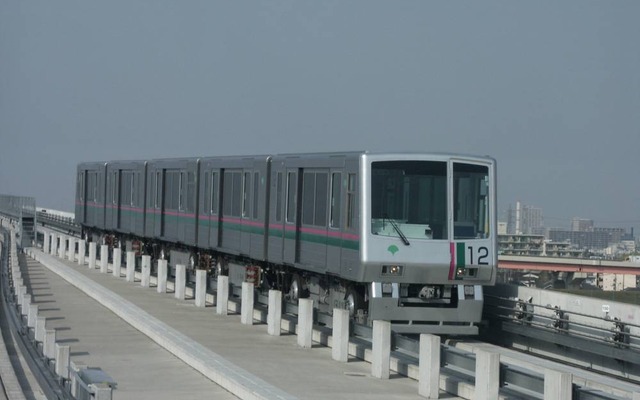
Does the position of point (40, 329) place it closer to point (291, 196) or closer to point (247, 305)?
point (247, 305)

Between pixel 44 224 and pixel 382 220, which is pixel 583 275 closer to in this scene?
pixel 44 224

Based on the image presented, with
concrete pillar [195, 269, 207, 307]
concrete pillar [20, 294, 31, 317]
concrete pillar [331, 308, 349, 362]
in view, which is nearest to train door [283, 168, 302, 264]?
concrete pillar [195, 269, 207, 307]

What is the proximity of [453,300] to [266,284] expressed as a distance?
8958 mm

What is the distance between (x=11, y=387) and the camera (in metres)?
16.6

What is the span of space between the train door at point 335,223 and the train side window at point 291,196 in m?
2.50

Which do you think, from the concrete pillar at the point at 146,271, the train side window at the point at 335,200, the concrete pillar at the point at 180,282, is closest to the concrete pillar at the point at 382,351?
the train side window at the point at 335,200

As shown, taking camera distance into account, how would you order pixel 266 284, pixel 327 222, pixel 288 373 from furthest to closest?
pixel 266 284, pixel 327 222, pixel 288 373

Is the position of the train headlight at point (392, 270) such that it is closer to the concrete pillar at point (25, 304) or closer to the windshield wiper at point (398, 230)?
the windshield wiper at point (398, 230)

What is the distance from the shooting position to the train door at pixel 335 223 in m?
22.6

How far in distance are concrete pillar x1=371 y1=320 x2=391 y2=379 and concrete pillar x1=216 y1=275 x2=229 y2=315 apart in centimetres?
973

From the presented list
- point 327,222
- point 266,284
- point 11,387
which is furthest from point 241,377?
point 266,284

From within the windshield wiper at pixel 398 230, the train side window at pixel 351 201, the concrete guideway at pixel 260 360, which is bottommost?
the concrete guideway at pixel 260 360

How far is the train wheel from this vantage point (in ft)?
72.6

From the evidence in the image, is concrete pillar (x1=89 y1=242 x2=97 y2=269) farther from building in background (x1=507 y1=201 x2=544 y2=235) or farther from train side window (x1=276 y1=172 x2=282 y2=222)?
building in background (x1=507 y1=201 x2=544 y2=235)
